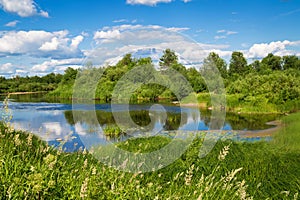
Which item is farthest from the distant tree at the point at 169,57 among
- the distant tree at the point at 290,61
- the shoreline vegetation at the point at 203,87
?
the distant tree at the point at 290,61

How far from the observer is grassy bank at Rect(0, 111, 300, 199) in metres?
3.88

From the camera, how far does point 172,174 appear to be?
7891 mm

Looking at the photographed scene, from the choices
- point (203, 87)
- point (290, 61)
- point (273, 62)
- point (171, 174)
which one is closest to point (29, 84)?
point (203, 87)

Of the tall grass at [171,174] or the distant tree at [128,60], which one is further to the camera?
the distant tree at [128,60]

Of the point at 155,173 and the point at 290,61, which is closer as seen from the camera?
the point at 155,173

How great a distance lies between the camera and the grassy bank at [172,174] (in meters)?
3.88

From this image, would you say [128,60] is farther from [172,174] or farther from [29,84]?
[29,84]

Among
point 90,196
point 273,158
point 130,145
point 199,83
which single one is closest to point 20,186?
point 90,196

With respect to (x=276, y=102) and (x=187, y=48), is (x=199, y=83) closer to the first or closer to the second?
(x=276, y=102)

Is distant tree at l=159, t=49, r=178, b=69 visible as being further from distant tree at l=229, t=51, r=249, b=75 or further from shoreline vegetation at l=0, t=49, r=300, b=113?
distant tree at l=229, t=51, r=249, b=75

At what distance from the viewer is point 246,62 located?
66.9 meters

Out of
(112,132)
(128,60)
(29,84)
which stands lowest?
(112,132)

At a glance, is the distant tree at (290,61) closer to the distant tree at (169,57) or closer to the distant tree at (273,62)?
the distant tree at (273,62)

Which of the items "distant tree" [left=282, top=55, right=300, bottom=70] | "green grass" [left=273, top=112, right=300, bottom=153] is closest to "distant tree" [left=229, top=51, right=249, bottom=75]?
"distant tree" [left=282, top=55, right=300, bottom=70]
